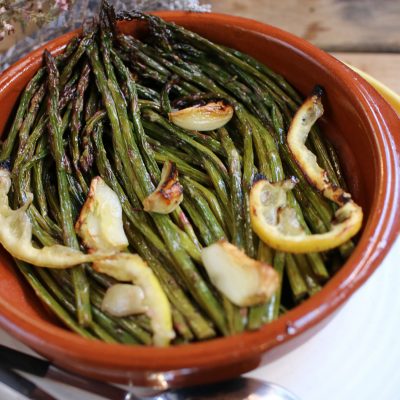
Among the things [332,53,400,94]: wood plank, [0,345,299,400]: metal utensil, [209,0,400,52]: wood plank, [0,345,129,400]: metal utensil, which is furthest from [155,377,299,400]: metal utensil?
[209,0,400,52]: wood plank

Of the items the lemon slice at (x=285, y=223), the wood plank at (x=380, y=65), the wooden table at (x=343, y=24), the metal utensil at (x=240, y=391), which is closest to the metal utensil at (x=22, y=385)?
the metal utensil at (x=240, y=391)

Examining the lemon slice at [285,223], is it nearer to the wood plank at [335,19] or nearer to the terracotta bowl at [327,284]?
the terracotta bowl at [327,284]

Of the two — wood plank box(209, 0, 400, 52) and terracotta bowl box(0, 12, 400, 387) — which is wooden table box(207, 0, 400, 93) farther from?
terracotta bowl box(0, 12, 400, 387)

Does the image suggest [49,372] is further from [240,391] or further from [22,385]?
[240,391]

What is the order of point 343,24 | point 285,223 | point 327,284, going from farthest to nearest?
point 343,24 < point 285,223 < point 327,284

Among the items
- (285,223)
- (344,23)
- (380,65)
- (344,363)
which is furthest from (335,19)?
(344,363)

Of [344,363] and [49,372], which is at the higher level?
[344,363]
